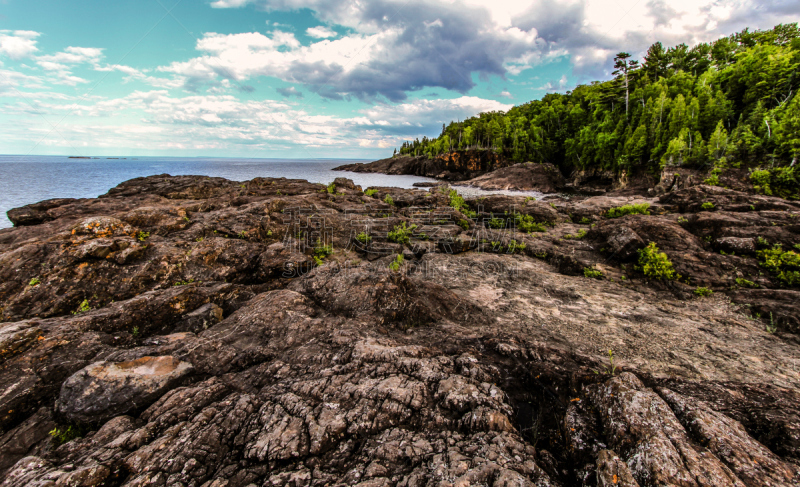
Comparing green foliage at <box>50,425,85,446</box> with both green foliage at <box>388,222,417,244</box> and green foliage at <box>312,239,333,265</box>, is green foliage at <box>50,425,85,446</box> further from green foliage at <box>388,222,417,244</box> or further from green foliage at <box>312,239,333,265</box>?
green foliage at <box>388,222,417,244</box>

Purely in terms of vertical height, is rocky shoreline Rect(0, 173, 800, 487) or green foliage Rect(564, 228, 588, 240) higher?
green foliage Rect(564, 228, 588, 240)

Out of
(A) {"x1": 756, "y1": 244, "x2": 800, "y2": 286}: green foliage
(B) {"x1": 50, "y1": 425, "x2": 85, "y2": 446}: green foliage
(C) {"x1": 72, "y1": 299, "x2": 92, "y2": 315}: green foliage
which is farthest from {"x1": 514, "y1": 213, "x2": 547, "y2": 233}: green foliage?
(C) {"x1": 72, "y1": 299, "x2": 92, "y2": 315}: green foliage

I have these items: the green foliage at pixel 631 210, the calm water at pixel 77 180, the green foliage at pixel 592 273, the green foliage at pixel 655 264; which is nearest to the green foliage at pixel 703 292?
the green foliage at pixel 655 264

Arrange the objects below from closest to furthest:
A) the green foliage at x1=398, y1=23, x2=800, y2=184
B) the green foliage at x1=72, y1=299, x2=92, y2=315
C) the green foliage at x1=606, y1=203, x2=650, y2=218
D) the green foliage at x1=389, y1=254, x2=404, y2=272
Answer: the green foliage at x1=72, y1=299, x2=92, y2=315 < the green foliage at x1=389, y1=254, x2=404, y2=272 < the green foliage at x1=606, y1=203, x2=650, y2=218 < the green foliage at x1=398, y1=23, x2=800, y2=184

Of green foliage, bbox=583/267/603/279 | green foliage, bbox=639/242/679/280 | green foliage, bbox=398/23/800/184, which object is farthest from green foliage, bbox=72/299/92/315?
green foliage, bbox=398/23/800/184

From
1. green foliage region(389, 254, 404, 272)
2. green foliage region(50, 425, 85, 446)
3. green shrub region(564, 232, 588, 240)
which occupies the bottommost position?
green foliage region(50, 425, 85, 446)

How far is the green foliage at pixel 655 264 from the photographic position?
11633 millimetres

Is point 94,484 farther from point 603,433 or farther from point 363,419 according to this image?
point 603,433

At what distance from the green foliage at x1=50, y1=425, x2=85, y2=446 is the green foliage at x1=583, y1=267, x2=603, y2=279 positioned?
16353 mm

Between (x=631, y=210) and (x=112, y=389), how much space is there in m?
28.0

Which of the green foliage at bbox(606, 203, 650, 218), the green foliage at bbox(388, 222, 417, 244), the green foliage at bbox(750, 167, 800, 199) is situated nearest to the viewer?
the green foliage at bbox(388, 222, 417, 244)

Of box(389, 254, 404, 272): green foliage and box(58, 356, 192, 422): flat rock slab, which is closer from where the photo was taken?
box(58, 356, 192, 422): flat rock slab

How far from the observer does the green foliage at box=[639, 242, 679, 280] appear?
1163cm

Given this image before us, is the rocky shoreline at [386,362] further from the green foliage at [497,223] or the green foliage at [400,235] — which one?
the green foliage at [497,223]
